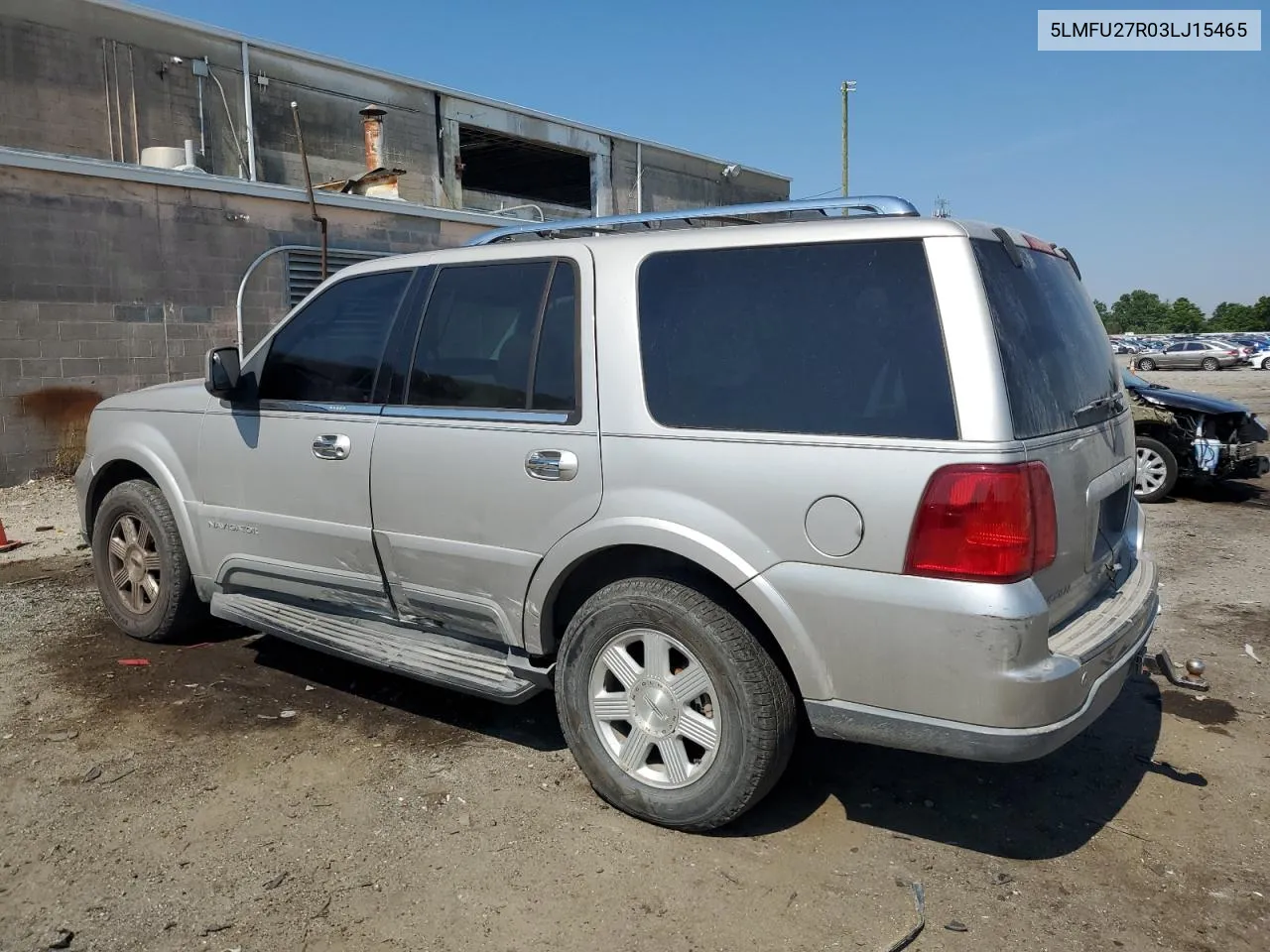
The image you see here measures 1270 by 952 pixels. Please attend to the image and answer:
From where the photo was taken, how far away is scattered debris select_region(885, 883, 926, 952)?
8.75 ft

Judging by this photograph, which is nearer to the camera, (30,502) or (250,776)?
Result: (250,776)

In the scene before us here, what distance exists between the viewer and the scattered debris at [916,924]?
2.67 m

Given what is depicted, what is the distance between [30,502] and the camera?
933 cm

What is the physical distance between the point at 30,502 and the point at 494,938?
8645 millimetres

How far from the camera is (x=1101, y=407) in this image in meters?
3.37

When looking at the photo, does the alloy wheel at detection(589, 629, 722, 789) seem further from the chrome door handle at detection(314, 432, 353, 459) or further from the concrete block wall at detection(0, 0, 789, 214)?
the concrete block wall at detection(0, 0, 789, 214)

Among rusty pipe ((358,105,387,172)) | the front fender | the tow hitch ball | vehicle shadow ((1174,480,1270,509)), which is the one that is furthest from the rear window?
rusty pipe ((358,105,387,172))

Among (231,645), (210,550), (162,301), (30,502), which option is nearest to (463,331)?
(210,550)

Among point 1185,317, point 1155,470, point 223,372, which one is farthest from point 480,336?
point 1185,317

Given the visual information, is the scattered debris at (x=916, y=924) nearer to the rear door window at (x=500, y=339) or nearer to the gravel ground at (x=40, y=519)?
the rear door window at (x=500, y=339)

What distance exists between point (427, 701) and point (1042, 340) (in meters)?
3.01

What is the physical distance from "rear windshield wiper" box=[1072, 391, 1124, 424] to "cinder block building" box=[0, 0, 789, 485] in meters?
10.2

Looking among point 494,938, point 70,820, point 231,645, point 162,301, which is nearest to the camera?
point 494,938

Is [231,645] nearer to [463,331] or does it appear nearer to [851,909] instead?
[463,331]
